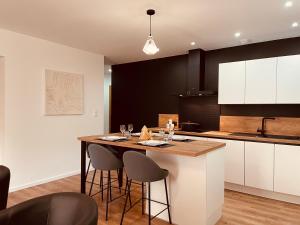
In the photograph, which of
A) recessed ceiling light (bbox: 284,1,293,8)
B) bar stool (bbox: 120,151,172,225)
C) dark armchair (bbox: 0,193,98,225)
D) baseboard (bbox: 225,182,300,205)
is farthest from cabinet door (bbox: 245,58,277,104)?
dark armchair (bbox: 0,193,98,225)

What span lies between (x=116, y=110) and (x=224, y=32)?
3.59m

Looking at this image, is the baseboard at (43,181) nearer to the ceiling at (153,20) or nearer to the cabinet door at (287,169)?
the ceiling at (153,20)

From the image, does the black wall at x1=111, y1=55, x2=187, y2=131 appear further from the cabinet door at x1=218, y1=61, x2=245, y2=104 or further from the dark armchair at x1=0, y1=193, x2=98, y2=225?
the dark armchair at x1=0, y1=193, x2=98, y2=225

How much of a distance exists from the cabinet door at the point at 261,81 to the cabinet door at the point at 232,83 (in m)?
0.10

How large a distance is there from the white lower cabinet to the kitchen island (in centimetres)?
100

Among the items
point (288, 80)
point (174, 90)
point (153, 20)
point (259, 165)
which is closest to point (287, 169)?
point (259, 165)

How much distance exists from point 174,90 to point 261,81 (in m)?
1.90

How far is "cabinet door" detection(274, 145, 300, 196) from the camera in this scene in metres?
3.03

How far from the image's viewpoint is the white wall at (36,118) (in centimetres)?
349

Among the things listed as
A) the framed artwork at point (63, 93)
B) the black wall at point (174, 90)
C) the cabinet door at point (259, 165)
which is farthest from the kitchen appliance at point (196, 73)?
the framed artwork at point (63, 93)

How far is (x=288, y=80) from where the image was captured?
329 centimetres

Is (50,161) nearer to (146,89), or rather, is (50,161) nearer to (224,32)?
(146,89)

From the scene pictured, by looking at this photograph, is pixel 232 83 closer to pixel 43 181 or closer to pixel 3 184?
Result: pixel 3 184

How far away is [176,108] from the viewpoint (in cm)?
492
